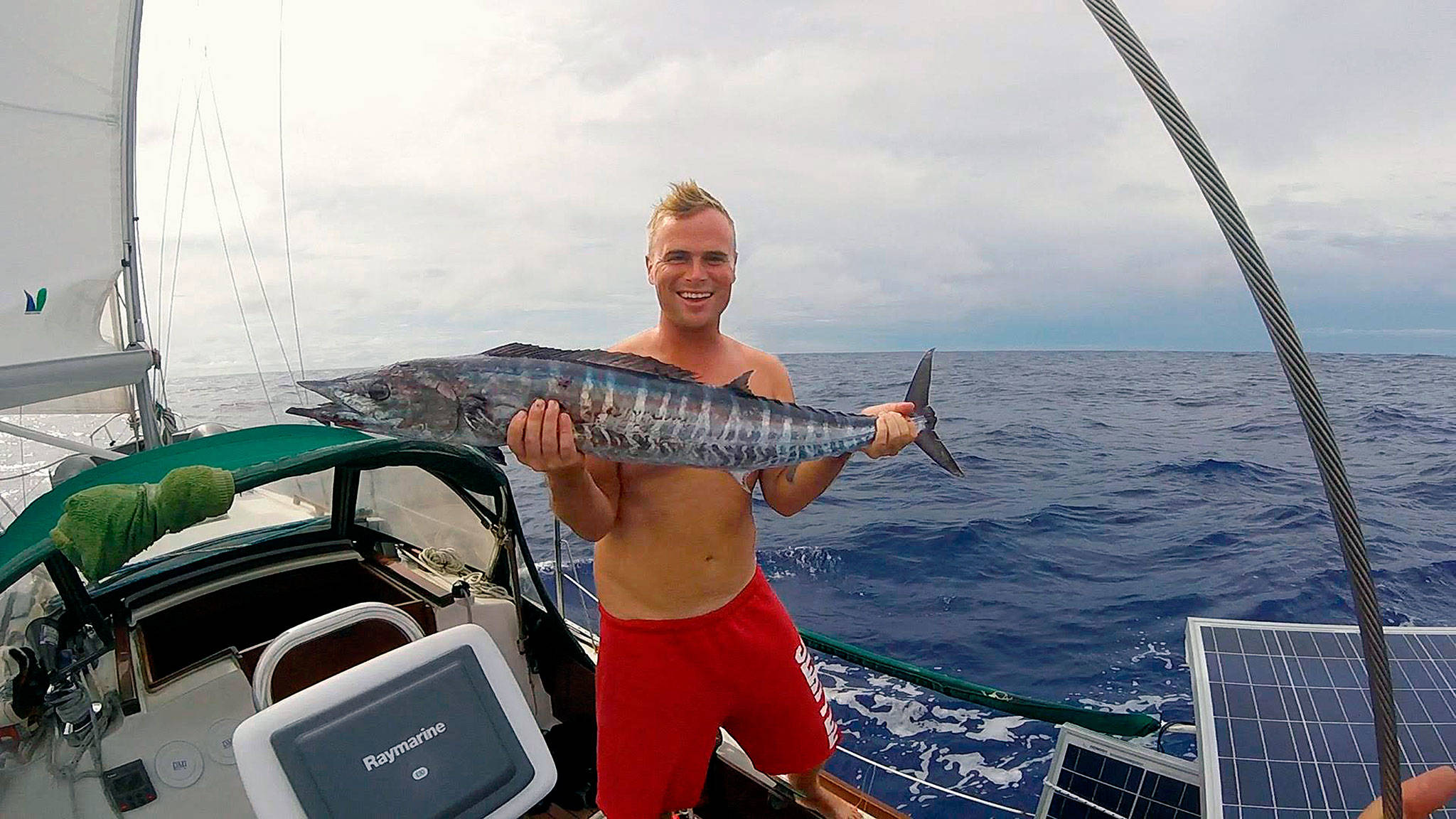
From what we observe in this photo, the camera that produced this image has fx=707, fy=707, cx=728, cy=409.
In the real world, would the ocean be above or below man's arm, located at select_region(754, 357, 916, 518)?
below

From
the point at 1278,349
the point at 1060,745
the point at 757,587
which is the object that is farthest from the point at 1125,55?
the point at 1060,745

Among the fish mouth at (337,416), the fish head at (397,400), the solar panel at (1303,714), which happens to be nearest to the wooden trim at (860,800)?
the solar panel at (1303,714)

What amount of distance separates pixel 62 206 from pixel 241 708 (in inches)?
210

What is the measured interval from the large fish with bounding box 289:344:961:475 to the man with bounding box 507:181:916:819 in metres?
0.23

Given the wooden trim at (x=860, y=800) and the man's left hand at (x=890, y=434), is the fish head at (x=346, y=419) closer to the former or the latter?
the man's left hand at (x=890, y=434)

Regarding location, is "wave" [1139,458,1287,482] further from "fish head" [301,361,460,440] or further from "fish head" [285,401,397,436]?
"fish head" [285,401,397,436]

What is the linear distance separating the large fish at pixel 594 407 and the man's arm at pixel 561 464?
3.4 inches

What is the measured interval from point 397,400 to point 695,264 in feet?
3.76

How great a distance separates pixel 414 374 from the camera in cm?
240

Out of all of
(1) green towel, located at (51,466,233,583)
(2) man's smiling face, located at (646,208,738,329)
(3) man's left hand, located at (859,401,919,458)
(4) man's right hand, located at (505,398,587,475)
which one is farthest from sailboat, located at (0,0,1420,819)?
(3) man's left hand, located at (859,401,919,458)

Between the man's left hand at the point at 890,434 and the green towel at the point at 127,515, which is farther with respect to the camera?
the man's left hand at the point at 890,434

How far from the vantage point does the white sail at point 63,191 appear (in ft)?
17.1

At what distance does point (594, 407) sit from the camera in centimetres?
247

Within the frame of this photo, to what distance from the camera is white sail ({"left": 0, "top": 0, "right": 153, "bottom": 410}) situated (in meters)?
5.23
